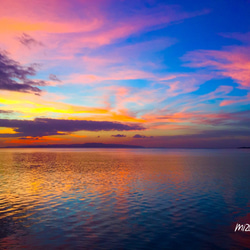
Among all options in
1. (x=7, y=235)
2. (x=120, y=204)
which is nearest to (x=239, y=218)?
(x=120, y=204)

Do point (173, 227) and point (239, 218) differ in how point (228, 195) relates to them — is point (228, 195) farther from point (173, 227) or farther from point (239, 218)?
point (173, 227)

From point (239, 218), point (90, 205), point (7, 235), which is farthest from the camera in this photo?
point (90, 205)

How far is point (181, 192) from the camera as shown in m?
38.6

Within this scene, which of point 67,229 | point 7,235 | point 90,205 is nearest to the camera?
point 7,235

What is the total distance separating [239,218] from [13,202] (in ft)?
93.8

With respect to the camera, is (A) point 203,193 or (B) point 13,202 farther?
(A) point 203,193

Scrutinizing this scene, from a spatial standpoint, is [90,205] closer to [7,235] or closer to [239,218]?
[7,235]

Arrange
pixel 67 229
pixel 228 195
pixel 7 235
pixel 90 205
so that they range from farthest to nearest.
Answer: pixel 228 195 → pixel 90 205 → pixel 67 229 → pixel 7 235

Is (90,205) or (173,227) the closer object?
(173,227)

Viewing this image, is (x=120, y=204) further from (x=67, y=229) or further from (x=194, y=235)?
(x=194, y=235)

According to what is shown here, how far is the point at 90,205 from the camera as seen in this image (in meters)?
30.2

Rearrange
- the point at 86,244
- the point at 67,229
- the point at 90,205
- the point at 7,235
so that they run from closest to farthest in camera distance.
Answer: the point at 86,244 → the point at 7,235 → the point at 67,229 → the point at 90,205

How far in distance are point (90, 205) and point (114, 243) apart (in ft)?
40.0

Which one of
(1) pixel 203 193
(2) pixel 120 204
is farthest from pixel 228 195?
(2) pixel 120 204
